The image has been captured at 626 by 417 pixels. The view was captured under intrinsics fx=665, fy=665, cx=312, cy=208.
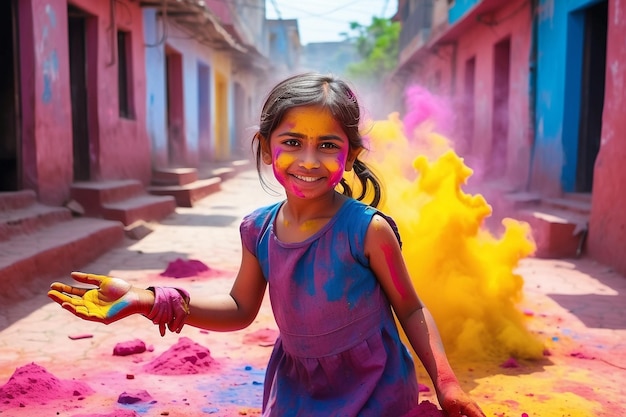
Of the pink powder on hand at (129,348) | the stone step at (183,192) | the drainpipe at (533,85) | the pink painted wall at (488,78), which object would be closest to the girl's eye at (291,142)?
the pink powder on hand at (129,348)

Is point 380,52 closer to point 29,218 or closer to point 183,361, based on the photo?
point 29,218

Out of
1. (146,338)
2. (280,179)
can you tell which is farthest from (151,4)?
(280,179)

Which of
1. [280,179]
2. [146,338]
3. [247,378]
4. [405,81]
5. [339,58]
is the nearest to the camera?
[280,179]

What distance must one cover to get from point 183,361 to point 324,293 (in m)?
1.91

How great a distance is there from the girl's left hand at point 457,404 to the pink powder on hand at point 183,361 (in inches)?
80.8

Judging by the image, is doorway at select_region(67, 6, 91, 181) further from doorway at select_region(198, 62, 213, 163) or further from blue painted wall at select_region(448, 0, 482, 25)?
doorway at select_region(198, 62, 213, 163)

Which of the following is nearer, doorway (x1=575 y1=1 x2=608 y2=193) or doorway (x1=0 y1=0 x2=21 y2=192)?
doorway (x1=0 y1=0 x2=21 y2=192)

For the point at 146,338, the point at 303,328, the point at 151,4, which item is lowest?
the point at 146,338

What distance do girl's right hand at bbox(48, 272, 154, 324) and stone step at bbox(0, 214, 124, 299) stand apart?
3.21m

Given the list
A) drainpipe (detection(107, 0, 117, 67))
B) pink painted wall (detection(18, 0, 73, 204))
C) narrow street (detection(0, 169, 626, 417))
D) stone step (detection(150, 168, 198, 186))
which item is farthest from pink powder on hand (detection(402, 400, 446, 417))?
stone step (detection(150, 168, 198, 186))

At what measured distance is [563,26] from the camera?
28.3 feet

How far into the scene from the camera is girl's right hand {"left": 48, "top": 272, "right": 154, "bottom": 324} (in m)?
1.74

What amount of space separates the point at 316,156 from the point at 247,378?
6.00ft

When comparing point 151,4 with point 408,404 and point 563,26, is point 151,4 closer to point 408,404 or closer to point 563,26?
point 563,26
